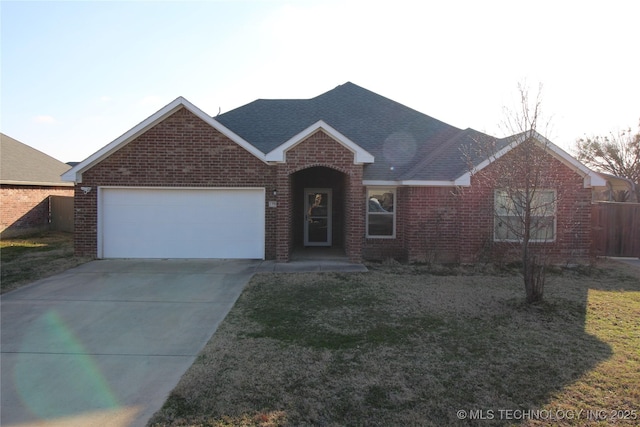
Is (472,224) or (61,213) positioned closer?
(472,224)

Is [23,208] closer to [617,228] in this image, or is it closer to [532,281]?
[532,281]

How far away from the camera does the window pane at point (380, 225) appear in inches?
498

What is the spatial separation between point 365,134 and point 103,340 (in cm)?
1142

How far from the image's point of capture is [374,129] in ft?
50.0

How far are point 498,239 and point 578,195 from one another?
2572 mm

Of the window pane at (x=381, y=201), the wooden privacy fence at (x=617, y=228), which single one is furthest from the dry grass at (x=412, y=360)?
the wooden privacy fence at (x=617, y=228)

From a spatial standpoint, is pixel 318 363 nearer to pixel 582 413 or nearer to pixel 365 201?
pixel 582 413

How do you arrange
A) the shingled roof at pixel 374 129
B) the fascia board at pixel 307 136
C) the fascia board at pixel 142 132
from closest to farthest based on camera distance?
1. the fascia board at pixel 307 136
2. the fascia board at pixel 142 132
3. the shingled roof at pixel 374 129

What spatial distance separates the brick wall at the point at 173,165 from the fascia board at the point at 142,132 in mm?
124

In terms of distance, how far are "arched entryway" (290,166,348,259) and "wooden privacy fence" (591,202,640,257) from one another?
8.36 meters

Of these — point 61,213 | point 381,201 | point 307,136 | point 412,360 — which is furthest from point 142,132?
point 61,213

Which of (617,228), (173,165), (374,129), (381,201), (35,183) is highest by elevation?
(374,129)

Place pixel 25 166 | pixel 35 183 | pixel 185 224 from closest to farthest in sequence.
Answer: pixel 185 224 → pixel 35 183 → pixel 25 166

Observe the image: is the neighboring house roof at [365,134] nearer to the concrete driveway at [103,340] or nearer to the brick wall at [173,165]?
the brick wall at [173,165]
